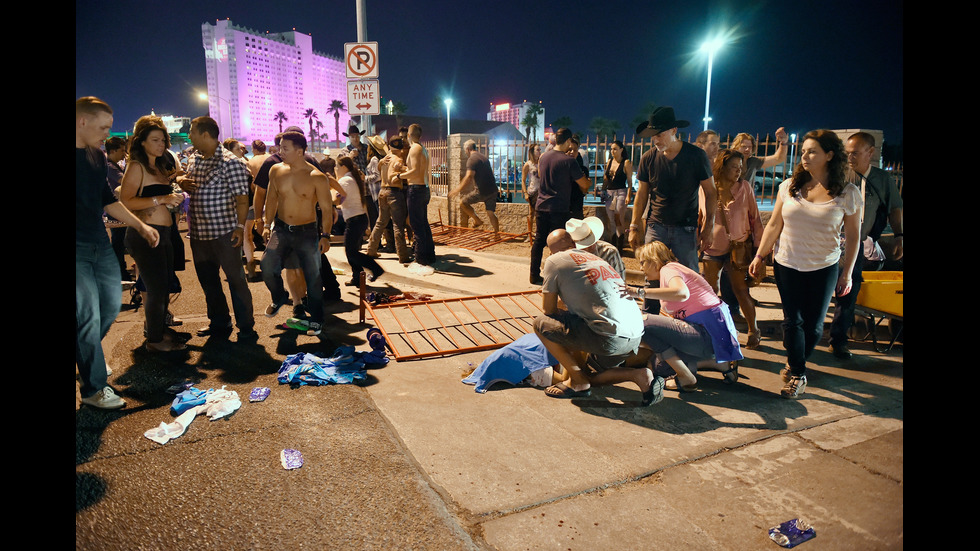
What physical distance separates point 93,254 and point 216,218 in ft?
4.95

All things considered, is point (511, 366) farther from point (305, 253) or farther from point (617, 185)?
point (617, 185)

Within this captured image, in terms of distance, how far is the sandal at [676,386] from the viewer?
15.0 feet

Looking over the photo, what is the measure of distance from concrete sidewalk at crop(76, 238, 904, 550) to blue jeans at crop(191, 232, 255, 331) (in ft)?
2.31

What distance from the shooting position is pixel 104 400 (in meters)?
3.98

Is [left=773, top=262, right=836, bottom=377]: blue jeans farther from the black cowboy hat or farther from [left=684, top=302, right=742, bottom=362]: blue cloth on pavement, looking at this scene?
the black cowboy hat

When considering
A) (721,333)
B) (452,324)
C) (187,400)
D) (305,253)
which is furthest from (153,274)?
(721,333)

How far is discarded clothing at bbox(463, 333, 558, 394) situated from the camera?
181 inches

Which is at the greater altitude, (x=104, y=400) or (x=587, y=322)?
(x=587, y=322)

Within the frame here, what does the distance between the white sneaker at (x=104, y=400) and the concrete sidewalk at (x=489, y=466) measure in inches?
2.6

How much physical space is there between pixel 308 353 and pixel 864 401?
182 inches

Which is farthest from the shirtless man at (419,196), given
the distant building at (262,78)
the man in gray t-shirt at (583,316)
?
the distant building at (262,78)

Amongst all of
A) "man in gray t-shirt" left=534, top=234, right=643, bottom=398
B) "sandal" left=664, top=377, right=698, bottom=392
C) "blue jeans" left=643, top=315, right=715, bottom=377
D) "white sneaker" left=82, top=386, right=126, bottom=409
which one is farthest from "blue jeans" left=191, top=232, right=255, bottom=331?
"sandal" left=664, top=377, right=698, bottom=392

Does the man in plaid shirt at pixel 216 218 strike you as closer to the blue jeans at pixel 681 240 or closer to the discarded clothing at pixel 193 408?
the discarded clothing at pixel 193 408
